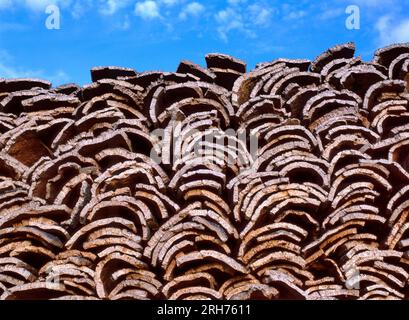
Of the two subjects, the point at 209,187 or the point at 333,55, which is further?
the point at 333,55

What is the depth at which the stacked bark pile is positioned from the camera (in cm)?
350

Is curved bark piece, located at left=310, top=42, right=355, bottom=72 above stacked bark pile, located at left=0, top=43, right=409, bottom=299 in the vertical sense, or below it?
above

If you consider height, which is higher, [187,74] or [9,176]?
[187,74]

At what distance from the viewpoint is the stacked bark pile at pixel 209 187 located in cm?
350

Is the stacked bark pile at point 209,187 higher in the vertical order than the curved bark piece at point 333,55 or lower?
lower

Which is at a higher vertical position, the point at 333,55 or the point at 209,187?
the point at 333,55

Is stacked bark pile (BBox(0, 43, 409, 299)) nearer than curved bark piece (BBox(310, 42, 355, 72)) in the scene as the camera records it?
Yes

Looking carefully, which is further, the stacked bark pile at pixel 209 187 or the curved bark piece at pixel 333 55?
the curved bark piece at pixel 333 55

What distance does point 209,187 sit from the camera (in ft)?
12.4
